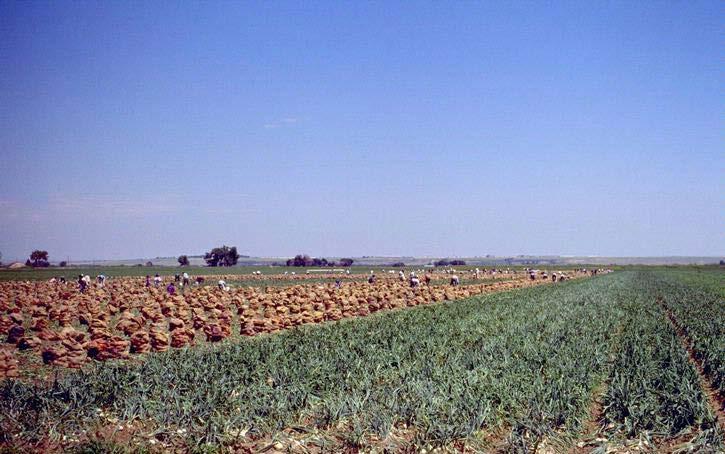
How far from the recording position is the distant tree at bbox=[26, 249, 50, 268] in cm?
12634

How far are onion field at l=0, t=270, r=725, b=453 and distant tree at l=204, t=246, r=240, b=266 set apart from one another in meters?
126

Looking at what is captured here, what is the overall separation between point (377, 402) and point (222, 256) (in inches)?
5230

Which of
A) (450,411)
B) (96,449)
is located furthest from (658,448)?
(96,449)

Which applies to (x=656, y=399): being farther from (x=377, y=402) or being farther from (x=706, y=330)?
(x=706, y=330)

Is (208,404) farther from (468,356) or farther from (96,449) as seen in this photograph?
(468,356)

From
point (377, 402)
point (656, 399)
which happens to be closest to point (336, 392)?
point (377, 402)

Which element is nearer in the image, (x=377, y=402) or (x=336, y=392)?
(x=377, y=402)

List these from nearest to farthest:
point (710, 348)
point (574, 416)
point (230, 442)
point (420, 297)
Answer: point (230, 442) < point (574, 416) < point (710, 348) < point (420, 297)

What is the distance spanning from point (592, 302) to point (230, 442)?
25.6 meters

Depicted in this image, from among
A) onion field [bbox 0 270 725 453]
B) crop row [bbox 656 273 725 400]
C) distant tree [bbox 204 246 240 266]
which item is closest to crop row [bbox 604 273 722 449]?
onion field [bbox 0 270 725 453]

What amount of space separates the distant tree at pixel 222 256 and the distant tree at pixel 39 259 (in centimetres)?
3804

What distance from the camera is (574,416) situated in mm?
8734

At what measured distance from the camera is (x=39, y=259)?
422ft

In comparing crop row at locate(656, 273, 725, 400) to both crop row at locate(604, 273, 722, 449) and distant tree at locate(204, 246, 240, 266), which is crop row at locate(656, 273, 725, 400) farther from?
distant tree at locate(204, 246, 240, 266)
